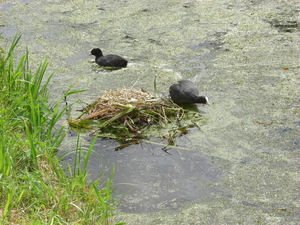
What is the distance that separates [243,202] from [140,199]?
649mm

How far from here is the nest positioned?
139 inches

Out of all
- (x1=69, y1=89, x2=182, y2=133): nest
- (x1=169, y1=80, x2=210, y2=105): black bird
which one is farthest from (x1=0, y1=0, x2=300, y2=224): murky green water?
(x1=69, y1=89, x2=182, y2=133): nest

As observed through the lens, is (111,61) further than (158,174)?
Yes

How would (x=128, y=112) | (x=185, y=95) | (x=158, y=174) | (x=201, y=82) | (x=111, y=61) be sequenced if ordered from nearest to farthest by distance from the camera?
(x=158, y=174), (x=128, y=112), (x=185, y=95), (x=201, y=82), (x=111, y=61)

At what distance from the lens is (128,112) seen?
139 inches

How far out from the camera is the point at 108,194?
7.39ft

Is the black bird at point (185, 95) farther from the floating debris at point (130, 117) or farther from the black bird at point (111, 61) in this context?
the black bird at point (111, 61)

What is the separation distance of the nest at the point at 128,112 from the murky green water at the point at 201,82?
0.77ft

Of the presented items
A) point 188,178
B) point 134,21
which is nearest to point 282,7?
point 134,21

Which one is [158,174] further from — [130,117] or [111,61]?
[111,61]

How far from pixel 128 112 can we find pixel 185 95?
56 cm

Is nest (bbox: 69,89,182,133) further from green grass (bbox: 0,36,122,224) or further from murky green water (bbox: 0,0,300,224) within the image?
green grass (bbox: 0,36,122,224)

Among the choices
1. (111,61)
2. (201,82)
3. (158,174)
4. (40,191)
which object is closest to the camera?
(40,191)

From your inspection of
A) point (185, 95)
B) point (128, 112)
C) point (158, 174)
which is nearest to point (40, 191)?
point (158, 174)
